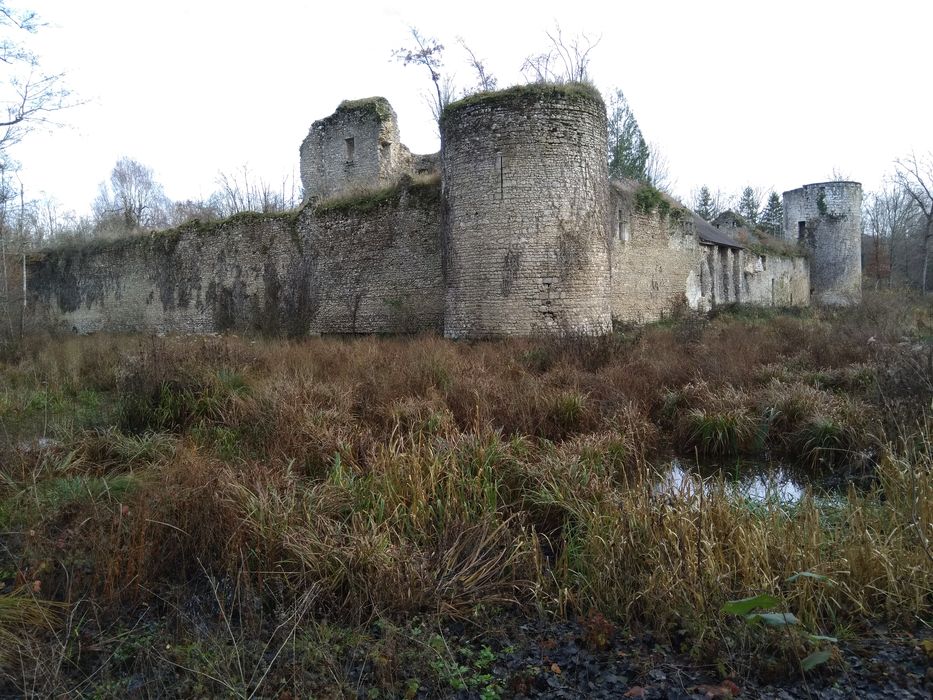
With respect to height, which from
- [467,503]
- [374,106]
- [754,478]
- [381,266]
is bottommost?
[754,478]

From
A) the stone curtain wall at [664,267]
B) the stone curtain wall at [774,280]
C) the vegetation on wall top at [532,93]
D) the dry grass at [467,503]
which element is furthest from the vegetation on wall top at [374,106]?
the dry grass at [467,503]

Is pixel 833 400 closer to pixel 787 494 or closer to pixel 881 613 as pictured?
pixel 787 494

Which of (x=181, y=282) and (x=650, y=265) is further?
(x=181, y=282)

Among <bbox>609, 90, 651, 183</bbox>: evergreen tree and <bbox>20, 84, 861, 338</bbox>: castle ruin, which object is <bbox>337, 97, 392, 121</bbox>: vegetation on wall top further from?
<bbox>609, 90, 651, 183</bbox>: evergreen tree

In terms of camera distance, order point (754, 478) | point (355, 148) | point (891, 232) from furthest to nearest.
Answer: point (891, 232) → point (355, 148) → point (754, 478)

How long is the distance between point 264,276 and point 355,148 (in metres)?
7.31

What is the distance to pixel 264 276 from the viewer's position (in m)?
19.3

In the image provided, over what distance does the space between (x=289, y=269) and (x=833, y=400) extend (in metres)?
15.3

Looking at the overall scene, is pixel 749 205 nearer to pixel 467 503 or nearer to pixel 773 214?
pixel 773 214

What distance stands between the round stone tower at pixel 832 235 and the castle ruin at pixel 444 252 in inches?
143

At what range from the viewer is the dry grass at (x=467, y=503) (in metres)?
3.29

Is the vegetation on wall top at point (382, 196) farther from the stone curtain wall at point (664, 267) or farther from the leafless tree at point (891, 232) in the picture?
the leafless tree at point (891, 232)

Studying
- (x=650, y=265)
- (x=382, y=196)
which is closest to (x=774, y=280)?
(x=650, y=265)

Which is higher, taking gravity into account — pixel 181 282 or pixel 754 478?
pixel 181 282
